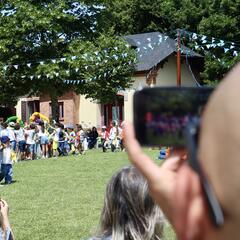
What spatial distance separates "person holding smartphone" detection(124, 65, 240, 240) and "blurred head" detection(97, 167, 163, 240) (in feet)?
6.90

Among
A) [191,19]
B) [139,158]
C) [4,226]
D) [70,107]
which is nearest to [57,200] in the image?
[4,226]

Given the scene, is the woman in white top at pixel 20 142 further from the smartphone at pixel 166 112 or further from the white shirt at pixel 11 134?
the smartphone at pixel 166 112

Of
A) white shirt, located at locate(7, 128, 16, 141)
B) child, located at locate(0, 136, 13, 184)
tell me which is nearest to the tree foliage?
white shirt, located at locate(7, 128, 16, 141)

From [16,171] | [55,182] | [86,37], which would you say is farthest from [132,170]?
[86,37]

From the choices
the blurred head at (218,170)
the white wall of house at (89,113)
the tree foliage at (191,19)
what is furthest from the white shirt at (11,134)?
the blurred head at (218,170)

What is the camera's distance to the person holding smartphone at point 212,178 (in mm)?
601

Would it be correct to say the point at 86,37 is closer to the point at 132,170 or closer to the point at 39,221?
the point at 39,221

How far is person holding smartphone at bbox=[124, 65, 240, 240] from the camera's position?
601 mm

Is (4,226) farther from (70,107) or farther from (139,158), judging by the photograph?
(70,107)

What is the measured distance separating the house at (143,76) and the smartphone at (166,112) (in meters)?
34.0

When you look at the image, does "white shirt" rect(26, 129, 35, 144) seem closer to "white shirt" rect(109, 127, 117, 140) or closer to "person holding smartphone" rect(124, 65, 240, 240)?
"white shirt" rect(109, 127, 117, 140)

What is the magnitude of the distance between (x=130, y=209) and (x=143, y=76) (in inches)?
1343

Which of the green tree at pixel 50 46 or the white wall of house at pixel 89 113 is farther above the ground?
the green tree at pixel 50 46

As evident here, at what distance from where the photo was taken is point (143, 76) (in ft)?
121
